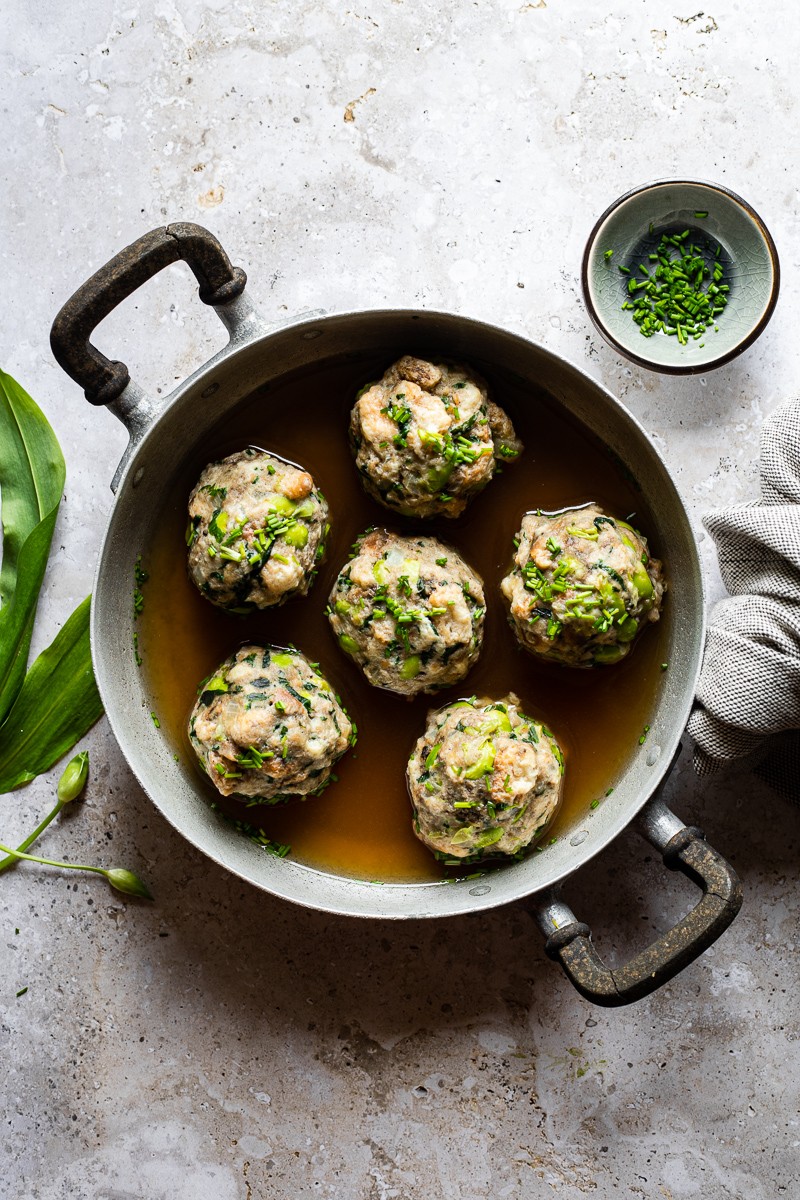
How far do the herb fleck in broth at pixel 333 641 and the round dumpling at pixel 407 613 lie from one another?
0.45 ft

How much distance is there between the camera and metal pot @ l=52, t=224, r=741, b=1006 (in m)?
2.15

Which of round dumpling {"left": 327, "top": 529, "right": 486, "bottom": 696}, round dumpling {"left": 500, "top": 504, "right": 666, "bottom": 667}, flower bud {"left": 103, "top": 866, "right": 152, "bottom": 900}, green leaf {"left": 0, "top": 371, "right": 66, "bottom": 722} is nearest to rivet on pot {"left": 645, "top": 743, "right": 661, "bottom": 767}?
round dumpling {"left": 500, "top": 504, "right": 666, "bottom": 667}

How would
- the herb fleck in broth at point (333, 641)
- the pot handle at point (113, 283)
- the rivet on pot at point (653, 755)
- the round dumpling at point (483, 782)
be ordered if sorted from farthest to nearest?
the herb fleck in broth at point (333, 641) < the rivet on pot at point (653, 755) < the round dumpling at point (483, 782) < the pot handle at point (113, 283)

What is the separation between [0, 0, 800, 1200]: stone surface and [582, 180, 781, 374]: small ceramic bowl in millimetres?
106

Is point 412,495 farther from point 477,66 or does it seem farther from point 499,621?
point 477,66

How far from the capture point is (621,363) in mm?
2676

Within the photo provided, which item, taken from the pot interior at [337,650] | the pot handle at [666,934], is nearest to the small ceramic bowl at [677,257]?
the pot interior at [337,650]

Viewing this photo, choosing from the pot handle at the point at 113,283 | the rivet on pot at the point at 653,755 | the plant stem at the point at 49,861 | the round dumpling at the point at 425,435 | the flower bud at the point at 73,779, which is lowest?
the plant stem at the point at 49,861

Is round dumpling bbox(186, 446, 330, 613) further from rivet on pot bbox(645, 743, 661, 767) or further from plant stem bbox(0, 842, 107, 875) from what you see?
rivet on pot bbox(645, 743, 661, 767)

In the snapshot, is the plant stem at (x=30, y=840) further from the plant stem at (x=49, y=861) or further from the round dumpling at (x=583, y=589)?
the round dumpling at (x=583, y=589)

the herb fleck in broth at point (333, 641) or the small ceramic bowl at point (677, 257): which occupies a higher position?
the small ceramic bowl at point (677, 257)

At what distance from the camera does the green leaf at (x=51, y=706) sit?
2.69 meters

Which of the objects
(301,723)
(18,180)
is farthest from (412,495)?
(18,180)

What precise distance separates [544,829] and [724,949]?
62cm
